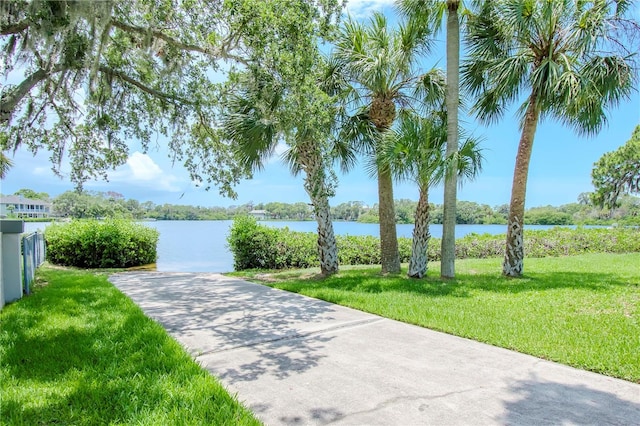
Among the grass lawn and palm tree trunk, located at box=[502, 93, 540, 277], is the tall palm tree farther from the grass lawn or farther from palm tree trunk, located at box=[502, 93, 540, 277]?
palm tree trunk, located at box=[502, 93, 540, 277]

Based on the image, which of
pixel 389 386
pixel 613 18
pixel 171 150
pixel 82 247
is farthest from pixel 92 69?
pixel 613 18

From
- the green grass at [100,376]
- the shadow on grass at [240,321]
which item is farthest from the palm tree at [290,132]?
the green grass at [100,376]

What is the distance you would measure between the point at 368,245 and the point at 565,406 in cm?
1057

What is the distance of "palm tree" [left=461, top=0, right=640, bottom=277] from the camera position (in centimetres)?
744

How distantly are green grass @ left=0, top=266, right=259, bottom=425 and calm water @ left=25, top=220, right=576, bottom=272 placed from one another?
6228 mm

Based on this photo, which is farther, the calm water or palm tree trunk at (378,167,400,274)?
the calm water

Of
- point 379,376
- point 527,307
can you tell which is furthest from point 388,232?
point 379,376

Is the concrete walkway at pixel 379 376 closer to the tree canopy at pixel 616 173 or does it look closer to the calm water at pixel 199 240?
the calm water at pixel 199 240

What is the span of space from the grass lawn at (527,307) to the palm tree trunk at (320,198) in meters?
0.49

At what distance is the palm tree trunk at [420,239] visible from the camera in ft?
27.4

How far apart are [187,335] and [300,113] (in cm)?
367

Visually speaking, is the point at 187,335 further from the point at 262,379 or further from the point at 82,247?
the point at 82,247

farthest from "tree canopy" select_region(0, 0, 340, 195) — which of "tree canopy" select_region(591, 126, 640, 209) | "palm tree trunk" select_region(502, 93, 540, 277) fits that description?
"tree canopy" select_region(591, 126, 640, 209)

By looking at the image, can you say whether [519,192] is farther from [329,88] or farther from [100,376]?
[100,376]
